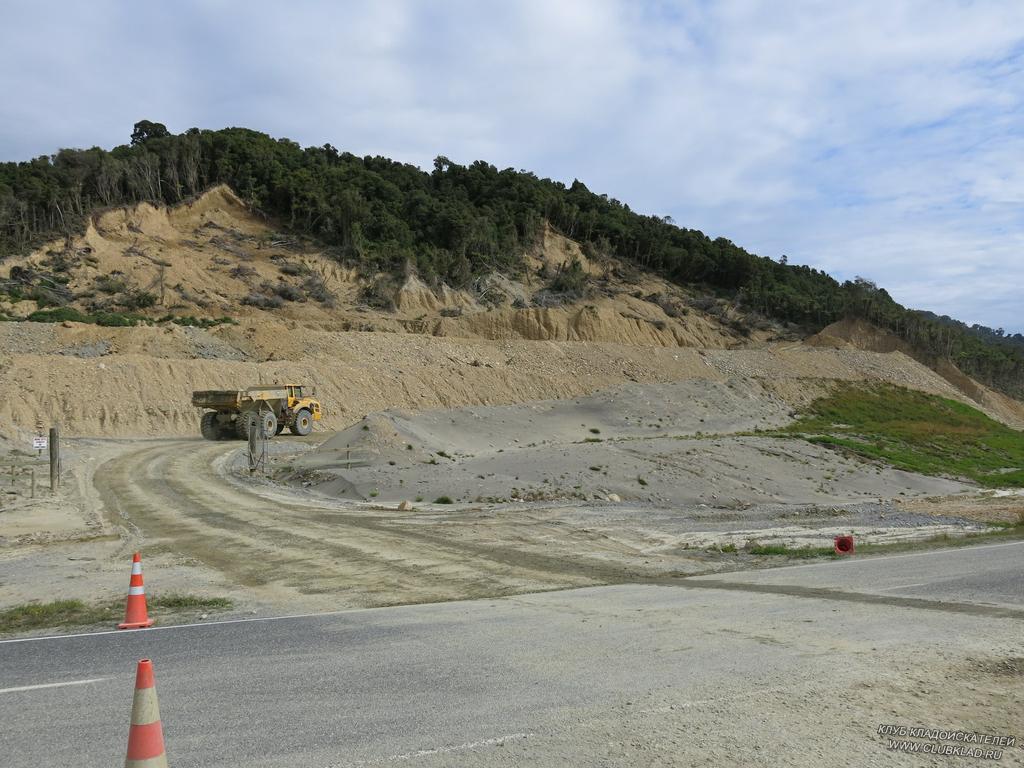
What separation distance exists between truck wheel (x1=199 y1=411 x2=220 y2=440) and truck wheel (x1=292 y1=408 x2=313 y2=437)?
11.1 feet

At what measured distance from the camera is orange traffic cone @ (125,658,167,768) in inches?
150

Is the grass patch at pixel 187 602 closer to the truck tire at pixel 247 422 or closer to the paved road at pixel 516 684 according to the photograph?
the paved road at pixel 516 684

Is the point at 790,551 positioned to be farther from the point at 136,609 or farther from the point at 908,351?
the point at 908,351

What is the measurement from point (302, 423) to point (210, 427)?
402cm

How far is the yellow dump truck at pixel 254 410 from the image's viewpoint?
111 feet

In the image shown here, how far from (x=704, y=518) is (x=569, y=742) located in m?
16.3

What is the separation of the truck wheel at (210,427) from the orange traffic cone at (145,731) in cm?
3318

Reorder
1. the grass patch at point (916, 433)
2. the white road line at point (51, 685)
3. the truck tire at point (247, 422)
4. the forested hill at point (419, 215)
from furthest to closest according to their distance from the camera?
1. the forested hill at point (419, 215)
2. the grass patch at point (916, 433)
3. the truck tire at point (247, 422)
4. the white road line at point (51, 685)

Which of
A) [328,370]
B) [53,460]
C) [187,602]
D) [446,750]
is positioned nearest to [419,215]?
[328,370]

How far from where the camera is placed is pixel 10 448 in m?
28.1

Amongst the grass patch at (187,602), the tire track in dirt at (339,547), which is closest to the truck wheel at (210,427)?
the tire track in dirt at (339,547)

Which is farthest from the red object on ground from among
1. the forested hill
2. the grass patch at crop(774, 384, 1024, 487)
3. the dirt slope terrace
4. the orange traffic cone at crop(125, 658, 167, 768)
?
the forested hill

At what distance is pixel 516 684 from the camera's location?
20.7ft

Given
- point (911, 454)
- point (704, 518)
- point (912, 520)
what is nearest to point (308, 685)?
point (704, 518)
